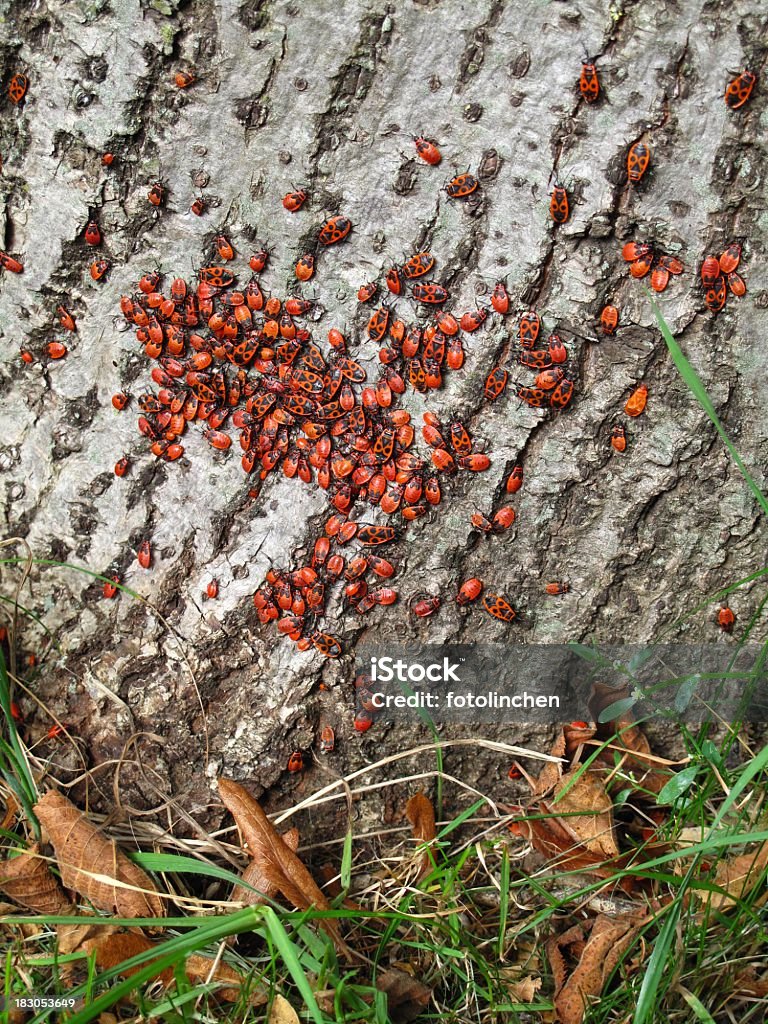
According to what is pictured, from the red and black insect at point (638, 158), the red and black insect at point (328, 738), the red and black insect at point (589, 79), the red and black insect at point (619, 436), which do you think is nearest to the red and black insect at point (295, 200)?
the red and black insect at point (589, 79)

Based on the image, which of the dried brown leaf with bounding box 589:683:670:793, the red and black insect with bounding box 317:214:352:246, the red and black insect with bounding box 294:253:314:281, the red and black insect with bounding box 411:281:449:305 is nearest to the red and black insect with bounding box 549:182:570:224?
the red and black insect with bounding box 411:281:449:305

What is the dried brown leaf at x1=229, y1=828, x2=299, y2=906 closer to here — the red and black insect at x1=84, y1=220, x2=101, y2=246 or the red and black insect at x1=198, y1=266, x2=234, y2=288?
the red and black insect at x1=198, y1=266, x2=234, y2=288

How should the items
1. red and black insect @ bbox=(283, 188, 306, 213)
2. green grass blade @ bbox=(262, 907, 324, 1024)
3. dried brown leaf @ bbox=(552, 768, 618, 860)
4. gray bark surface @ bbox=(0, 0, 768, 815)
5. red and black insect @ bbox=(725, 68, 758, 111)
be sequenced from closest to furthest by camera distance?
green grass blade @ bbox=(262, 907, 324, 1024), red and black insect @ bbox=(725, 68, 758, 111), gray bark surface @ bbox=(0, 0, 768, 815), red and black insect @ bbox=(283, 188, 306, 213), dried brown leaf @ bbox=(552, 768, 618, 860)

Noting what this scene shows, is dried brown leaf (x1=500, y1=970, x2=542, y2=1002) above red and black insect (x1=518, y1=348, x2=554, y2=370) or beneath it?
beneath

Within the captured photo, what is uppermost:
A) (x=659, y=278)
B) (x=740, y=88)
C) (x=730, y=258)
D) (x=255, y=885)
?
(x=740, y=88)

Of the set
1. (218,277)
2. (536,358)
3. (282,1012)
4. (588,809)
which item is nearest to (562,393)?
(536,358)

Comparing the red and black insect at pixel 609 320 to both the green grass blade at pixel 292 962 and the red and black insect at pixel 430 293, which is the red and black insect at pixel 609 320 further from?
the green grass blade at pixel 292 962

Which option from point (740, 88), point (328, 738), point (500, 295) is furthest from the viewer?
point (328, 738)

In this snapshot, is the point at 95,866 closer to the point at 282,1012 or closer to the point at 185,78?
the point at 282,1012
